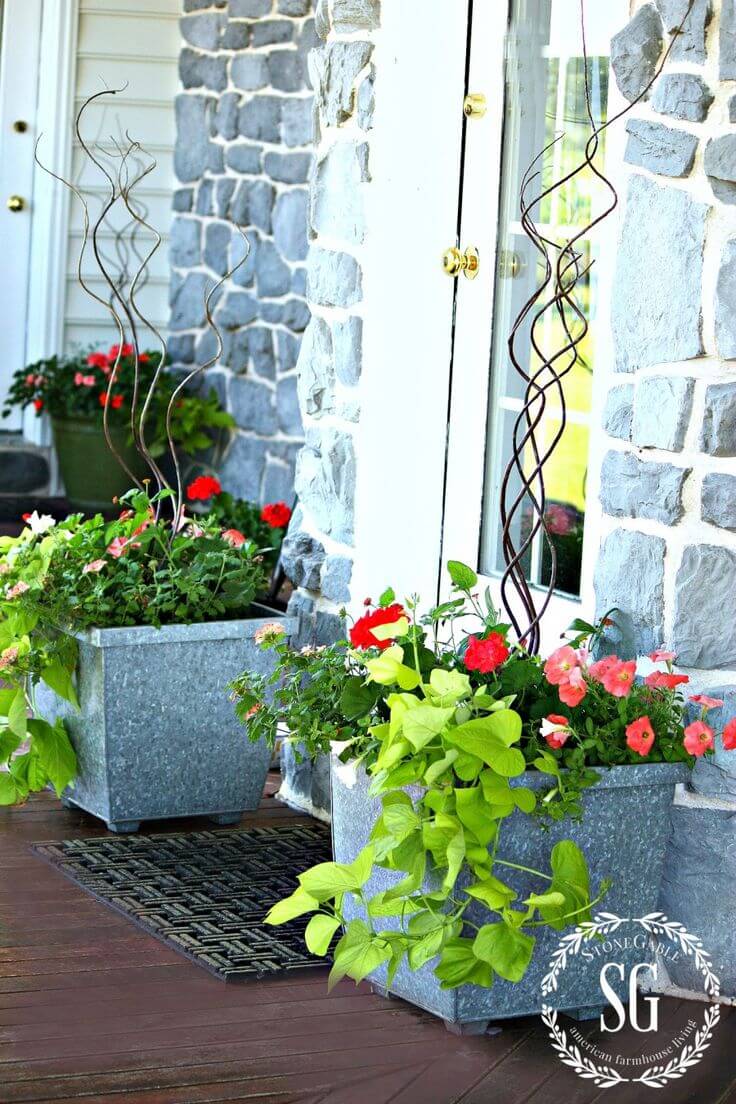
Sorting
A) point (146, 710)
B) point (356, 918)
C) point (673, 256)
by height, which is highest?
point (673, 256)

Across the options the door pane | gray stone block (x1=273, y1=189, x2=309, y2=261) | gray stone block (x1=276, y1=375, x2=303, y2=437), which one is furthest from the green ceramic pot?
the door pane

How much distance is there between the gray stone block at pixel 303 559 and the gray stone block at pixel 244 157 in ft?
9.19

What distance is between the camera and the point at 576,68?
10.6 ft

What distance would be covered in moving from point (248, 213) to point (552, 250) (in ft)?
10.7

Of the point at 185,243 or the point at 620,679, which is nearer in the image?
the point at 620,679

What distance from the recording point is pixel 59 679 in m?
3.51

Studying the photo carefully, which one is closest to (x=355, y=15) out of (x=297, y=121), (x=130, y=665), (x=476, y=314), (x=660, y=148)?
(x=476, y=314)

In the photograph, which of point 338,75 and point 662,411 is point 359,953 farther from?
point 338,75

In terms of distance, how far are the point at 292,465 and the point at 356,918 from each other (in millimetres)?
3621

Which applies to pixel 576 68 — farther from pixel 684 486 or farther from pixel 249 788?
pixel 249 788

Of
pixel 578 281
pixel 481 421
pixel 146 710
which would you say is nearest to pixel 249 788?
pixel 146 710

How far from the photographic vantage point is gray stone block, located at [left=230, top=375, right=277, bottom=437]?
6277 millimetres

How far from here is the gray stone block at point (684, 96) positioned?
8.70ft

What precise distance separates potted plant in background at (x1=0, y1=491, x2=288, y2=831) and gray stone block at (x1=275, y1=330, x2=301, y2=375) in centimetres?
252
